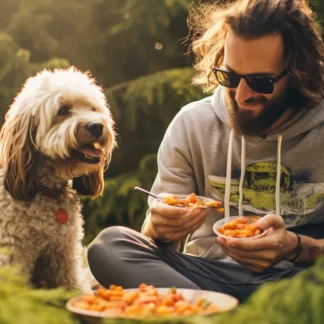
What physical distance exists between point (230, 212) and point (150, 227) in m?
0.48

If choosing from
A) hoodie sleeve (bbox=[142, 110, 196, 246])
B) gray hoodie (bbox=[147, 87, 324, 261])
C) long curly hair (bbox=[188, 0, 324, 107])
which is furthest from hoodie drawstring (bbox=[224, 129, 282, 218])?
long curly hair (bbox=[188, 0, 324, 107])

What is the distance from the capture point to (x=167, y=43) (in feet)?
25.4

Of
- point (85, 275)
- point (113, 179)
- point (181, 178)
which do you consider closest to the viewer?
point (181, 178)

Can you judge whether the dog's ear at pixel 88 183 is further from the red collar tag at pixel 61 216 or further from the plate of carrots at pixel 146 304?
the plate of carrots at pixel 146 304

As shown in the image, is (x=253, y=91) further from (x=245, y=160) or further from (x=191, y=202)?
(x=191, y=202)

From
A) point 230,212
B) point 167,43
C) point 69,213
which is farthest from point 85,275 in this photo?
point 167,43

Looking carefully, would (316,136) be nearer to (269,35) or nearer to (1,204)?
(269,35)

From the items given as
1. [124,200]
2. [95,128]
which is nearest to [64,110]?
[95,128]

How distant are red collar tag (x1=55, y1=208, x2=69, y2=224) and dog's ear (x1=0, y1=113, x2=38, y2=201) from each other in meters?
0.15

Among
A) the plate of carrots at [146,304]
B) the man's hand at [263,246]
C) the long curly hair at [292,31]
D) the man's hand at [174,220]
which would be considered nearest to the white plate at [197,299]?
the plate of carrots at [146,304]

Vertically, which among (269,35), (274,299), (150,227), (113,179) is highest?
(269,35)

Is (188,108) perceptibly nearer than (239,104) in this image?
No

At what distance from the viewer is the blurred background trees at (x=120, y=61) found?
716 centimetres

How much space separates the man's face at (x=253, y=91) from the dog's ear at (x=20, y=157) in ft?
3.35
